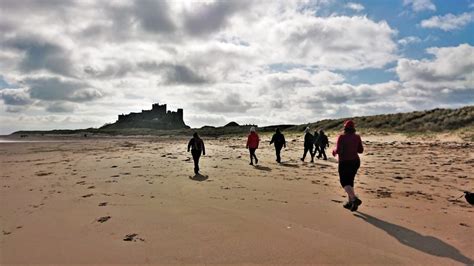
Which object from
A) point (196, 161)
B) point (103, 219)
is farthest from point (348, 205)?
point (196, 161)

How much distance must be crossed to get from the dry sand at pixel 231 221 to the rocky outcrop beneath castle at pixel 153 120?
538 feet

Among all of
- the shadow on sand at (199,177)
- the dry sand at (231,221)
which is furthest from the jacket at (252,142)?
the dry sand at (231,221)

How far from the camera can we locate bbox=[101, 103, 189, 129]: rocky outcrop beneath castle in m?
176

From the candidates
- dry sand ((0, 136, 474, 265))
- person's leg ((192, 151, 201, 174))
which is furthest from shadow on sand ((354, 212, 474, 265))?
person's leg ((192, 151, 201, 174))

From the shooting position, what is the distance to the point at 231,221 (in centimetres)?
654

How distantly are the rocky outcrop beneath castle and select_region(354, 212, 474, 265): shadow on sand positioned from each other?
16853 cm

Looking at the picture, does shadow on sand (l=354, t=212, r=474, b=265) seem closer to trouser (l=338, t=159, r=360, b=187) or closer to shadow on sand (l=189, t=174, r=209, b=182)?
trouser (l=338, t=159, r=360, b=187)

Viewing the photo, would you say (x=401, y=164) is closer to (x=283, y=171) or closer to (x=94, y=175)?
(x=283, y=171)

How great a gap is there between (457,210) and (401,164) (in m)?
9.05

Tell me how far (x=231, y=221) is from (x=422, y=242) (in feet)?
10.2

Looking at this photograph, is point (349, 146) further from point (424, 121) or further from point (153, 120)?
point (153, 120)

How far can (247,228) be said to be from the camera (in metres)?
6.12

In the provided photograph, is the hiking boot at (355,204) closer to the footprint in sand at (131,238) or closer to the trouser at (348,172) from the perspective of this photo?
the trouser at (348,172)

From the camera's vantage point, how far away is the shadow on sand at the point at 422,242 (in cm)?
511
